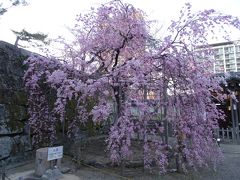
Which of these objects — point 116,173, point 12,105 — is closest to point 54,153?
point 116,173

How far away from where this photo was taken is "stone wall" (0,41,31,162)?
307 inches

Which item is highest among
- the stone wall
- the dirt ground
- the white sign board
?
the stone wall

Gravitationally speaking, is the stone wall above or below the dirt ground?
above

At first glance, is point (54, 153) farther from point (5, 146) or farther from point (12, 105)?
point (12, 105)

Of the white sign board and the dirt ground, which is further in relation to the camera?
the dirt ground

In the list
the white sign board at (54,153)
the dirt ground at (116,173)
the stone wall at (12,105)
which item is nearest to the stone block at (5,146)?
the stone wall at (12,105)

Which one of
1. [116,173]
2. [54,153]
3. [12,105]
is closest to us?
[54,153]

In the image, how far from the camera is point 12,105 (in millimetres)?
8133

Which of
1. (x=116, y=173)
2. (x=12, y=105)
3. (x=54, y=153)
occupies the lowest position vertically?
(x=116, y=173)

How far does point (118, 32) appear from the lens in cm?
760

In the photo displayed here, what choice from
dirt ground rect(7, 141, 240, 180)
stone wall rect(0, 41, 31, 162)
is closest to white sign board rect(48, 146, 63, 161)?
dirt ground rect(7, 141, 240, 180)

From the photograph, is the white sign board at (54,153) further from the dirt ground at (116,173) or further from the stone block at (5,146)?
the stone block at (5,146)

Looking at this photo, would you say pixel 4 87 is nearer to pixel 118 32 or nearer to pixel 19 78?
pixel 19 78

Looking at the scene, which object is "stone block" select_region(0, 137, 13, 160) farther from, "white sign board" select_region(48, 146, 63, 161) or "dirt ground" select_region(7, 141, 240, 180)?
"white sign board" select_region(48, 146, 63, 161)
